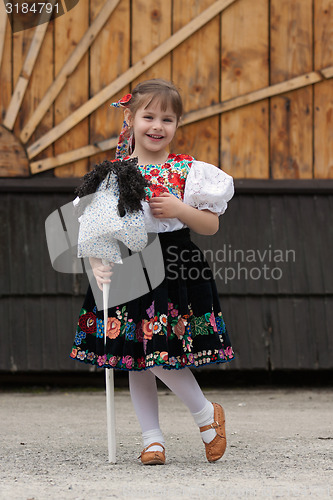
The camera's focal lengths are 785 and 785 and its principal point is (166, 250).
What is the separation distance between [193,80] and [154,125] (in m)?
1.87

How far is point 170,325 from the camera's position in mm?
2598

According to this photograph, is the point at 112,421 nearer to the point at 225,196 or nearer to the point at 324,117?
the point at 225,196

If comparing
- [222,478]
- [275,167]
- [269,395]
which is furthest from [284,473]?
[275,167]

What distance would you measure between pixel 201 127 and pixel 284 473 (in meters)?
2.47

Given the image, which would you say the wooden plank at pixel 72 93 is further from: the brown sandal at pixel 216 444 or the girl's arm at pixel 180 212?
the brown sandal at pixel 216 444

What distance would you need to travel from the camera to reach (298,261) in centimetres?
451

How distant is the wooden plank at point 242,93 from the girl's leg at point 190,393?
2.05m

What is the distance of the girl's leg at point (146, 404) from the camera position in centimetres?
268

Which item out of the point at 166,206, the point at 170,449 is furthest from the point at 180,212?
the point at 170,449

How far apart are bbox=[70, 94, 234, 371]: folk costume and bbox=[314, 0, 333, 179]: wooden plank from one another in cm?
193

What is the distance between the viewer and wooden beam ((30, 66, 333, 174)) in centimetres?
441

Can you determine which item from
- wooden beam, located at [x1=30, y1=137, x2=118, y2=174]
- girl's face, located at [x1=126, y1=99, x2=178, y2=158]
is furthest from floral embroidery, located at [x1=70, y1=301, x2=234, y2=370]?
wooden beam, located at [x1=30, y1=137, x2=118, y2=174]

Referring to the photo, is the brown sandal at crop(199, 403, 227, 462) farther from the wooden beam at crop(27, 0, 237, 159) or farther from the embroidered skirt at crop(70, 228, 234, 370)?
the wooden beam at crop(27, 0, 237, 159)

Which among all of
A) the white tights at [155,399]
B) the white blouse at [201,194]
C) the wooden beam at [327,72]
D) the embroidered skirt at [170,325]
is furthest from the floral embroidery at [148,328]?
the wooden beam at [327,72]
